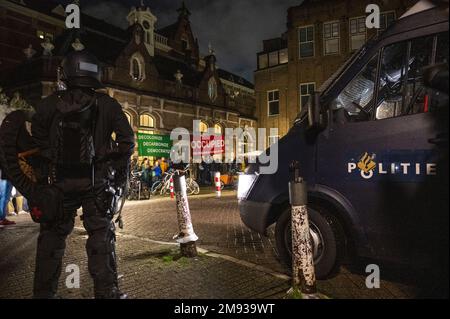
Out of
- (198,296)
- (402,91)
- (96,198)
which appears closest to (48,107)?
(96,198)

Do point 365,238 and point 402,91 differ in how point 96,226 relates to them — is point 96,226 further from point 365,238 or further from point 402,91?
point 402,91

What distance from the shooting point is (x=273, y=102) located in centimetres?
2416

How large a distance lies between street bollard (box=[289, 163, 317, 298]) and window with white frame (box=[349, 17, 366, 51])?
19.8m

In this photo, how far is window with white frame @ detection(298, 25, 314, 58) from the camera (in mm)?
21438

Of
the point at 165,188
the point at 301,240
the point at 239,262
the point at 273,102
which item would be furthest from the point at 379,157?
the point at 273,102

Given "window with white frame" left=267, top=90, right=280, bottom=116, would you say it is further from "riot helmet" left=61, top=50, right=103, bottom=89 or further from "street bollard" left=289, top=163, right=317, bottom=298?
"riot helmet" left=61, top=50, right=103, bottom=89

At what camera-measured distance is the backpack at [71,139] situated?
9.05 ft

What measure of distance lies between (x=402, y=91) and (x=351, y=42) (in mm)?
19287

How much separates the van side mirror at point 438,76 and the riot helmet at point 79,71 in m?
2.67

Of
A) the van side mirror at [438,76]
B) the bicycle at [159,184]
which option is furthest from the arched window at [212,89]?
the van side mirror at [438,76]

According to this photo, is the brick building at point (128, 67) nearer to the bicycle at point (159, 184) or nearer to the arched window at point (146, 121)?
the arched window at point (146, 121)

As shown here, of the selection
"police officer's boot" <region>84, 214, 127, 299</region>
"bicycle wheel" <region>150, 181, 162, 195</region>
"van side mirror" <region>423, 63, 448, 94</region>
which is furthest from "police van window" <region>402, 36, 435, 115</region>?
"bicycle wheel" <region>150, 181, 162, 195</region>

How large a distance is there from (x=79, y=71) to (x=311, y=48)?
2089 centimetres

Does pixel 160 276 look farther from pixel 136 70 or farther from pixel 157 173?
pixel 136 70
